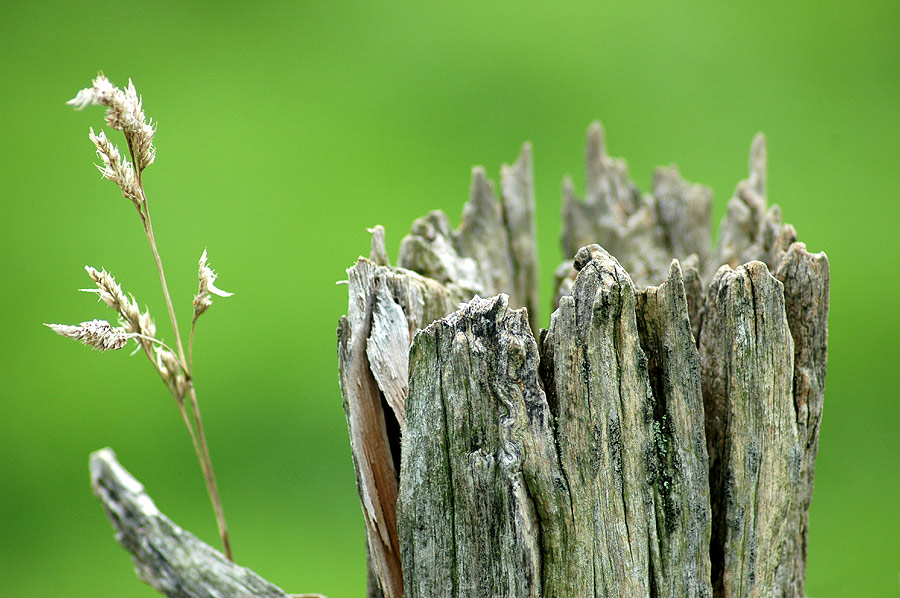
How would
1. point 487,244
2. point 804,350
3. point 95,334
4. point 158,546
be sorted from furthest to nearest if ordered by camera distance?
point 487,244, point 804,350, point 158,546, point 95,334

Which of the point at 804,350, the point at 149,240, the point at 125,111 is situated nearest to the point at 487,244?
the point at 804,350

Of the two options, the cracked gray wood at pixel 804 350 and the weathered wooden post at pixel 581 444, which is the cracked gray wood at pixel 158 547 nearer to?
the weathered wooden post at pixel 581 444

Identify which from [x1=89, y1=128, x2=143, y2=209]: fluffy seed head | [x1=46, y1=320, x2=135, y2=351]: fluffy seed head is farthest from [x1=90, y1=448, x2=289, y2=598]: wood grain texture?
[x1=89, y1=128, x2=143, y2=209]: fluffy seed head

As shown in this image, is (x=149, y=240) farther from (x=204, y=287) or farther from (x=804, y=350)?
(x=804, y=350)

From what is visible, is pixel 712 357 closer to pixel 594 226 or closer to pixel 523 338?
pixel 523 338

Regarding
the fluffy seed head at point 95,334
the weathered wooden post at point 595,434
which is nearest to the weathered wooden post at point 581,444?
the weathered wooden post at point 595,434

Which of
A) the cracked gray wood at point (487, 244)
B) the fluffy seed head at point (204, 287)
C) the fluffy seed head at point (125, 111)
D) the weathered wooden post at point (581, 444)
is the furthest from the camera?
the cracked gray wood at point (487, 244)

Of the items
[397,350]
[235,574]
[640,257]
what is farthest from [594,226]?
[235,574]
